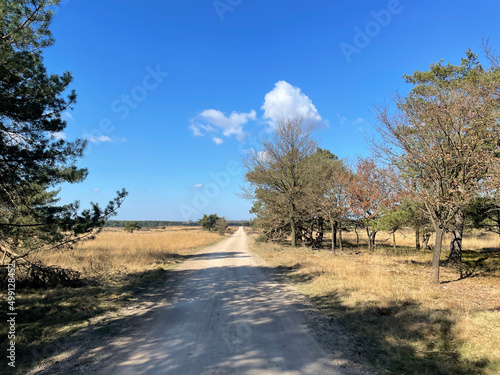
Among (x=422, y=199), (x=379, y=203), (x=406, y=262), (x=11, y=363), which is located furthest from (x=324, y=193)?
(x=11, y=363)

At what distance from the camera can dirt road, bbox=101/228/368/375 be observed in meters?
3.96

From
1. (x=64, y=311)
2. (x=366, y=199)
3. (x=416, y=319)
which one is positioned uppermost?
(x=366, y=199)

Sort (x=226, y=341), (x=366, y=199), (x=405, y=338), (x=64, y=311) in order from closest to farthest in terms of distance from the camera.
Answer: (x=226, y=341) → (x=405, y=338) → (x=64, y=311) → (x=366, y=199)

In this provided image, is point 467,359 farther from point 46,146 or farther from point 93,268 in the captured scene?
point 93,268

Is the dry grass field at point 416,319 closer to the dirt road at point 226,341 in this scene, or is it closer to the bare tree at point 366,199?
the dirt road at point 226,341

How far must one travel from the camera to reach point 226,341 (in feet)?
→ 16.0

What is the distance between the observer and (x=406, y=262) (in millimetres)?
15977

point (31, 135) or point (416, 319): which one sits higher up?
point (31, 135)

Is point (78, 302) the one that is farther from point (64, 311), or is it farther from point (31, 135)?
point (31, 135)

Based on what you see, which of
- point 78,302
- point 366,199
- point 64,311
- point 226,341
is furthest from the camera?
point 366,199

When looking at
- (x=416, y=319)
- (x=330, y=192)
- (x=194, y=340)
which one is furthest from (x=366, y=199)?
(x=194, y=340)

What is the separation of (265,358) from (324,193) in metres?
16.2

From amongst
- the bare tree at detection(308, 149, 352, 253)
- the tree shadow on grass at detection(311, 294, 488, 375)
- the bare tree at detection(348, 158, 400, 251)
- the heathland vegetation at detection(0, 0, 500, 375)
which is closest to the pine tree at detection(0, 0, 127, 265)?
the heathland vegetation at detection(0, 0, 500, 375)

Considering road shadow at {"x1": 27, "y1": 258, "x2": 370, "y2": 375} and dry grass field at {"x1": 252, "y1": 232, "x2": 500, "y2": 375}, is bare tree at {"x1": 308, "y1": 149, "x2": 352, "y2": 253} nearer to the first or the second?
dry grass field at {"x1": 252, "y1": 232, "x2": 500, "y2": 375}
